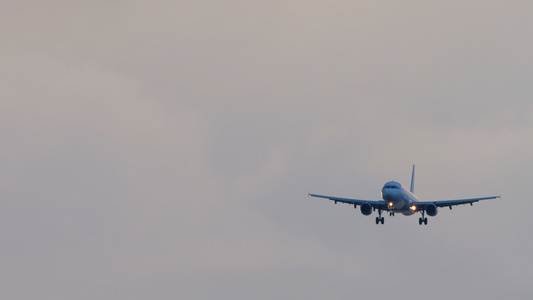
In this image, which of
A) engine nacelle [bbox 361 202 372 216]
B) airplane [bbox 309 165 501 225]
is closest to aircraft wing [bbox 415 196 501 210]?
airplane [bbox 309 165 501 225]

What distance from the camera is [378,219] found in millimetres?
193750

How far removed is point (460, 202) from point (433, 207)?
197 inches

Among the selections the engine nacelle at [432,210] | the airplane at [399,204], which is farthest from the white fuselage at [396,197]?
the engine nacelle at [432,210]

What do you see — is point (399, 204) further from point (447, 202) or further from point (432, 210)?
point (447, 202)

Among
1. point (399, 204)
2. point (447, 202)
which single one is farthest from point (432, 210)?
point (399, 204)

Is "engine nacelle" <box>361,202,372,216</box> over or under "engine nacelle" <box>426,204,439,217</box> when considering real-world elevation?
under

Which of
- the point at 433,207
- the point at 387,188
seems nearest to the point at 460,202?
the point at 433,207

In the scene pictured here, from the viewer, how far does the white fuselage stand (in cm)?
18050

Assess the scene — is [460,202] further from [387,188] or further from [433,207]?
[387,188]

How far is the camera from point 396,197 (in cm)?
18075

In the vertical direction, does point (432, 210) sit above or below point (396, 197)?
above

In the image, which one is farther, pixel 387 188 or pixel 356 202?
pixel 356 202

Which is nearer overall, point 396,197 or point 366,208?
point 396,197

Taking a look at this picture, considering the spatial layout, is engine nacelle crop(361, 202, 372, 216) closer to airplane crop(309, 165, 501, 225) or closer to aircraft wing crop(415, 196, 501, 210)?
airplane crop(309, 165, 501, 225)
